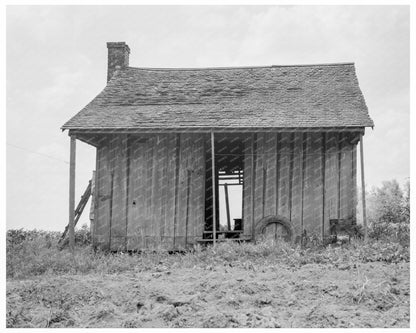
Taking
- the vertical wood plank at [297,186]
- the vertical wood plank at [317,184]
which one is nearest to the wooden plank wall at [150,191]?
the vertical wood plank at [297,186]

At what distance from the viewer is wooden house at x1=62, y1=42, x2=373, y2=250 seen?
55.1 ft

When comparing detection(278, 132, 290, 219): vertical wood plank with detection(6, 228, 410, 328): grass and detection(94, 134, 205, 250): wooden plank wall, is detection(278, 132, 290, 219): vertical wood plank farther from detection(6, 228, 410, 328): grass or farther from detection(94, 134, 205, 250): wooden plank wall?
detection(6, 228, 410, 328): grass

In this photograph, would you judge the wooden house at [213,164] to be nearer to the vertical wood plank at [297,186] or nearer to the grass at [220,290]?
the vertical wood plank at [297,186]

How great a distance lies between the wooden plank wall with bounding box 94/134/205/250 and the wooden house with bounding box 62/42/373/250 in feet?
0.11

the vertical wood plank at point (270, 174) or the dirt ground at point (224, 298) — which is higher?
the vertical wood plank at point (270, 174)

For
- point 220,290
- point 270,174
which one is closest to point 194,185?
point 270,174

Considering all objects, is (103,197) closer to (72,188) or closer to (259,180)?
(72,188)

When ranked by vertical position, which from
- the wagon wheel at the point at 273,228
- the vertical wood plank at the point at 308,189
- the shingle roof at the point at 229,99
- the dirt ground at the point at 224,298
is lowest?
the dirt ground at the point at 224,298

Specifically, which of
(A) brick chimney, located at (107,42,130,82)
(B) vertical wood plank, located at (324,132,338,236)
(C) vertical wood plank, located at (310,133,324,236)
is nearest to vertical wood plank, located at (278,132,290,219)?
(C) vertical wood plank, located at (310,133,324,236)

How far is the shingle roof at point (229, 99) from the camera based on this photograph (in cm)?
1678

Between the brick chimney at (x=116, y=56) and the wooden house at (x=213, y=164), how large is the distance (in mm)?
3513

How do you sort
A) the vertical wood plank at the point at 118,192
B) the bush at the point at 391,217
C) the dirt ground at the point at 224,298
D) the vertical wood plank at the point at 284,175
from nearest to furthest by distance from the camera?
the dirt ground at the point at 224,298 → the bush at the point at 391,217 → the vertical wood plank at the point at 284,175 → the vertical wood plank at the point at 118,192
